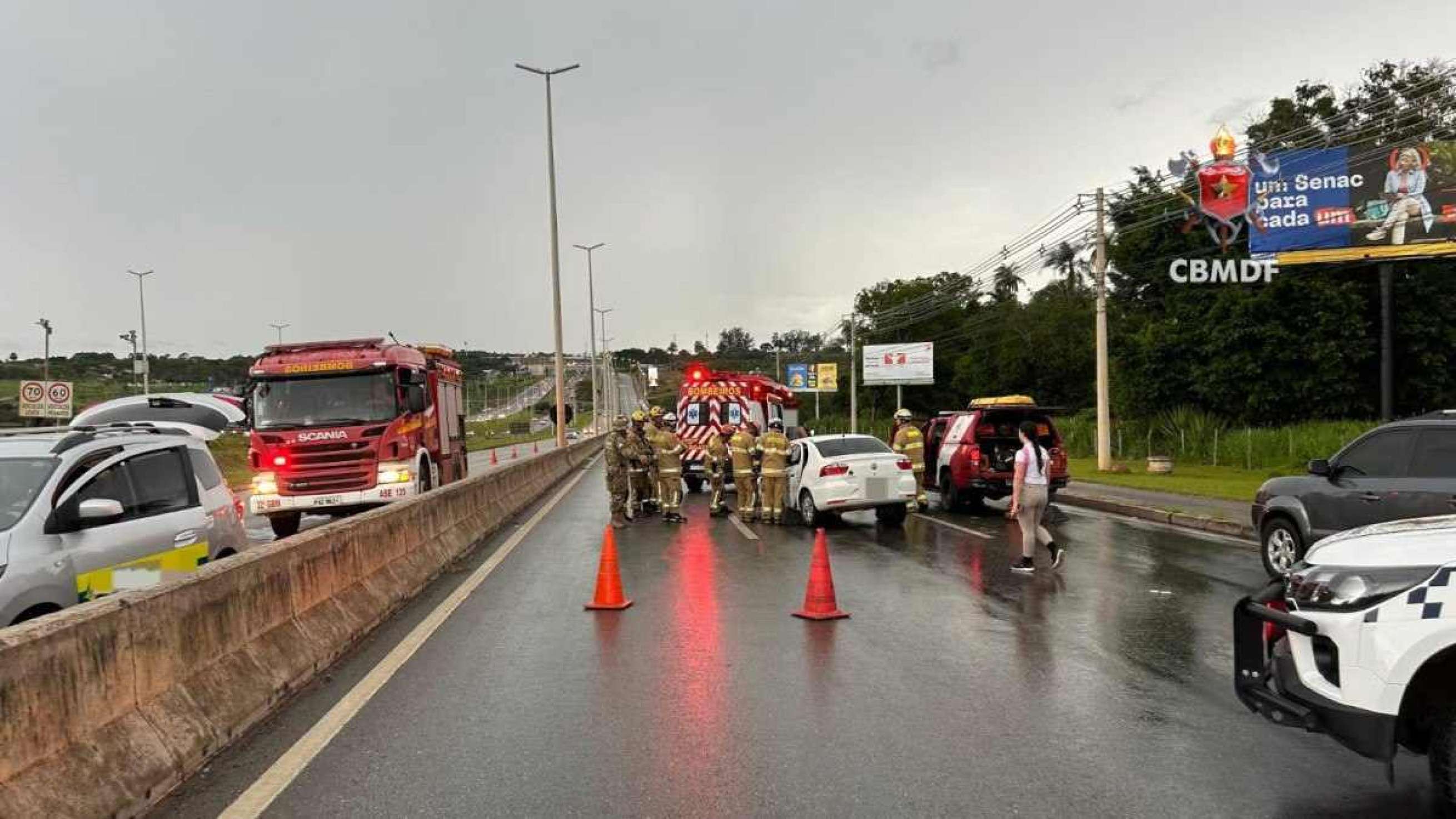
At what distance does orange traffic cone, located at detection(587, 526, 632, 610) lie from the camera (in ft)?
30.9

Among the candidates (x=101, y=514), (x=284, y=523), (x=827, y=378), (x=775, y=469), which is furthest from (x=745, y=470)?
(x=827, y=378)

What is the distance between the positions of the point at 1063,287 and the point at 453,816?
9472cm

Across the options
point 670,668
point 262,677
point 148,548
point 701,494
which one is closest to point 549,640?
point 670,668

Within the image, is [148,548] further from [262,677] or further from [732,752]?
[732,752]

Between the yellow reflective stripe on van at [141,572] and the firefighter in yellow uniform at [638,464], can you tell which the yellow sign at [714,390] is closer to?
the firefighter in yellow uniform at [638,464]

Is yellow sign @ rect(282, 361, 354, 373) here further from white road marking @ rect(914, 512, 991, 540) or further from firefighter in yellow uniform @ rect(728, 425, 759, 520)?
white road marking @ rect(914, 512, 991, 540)

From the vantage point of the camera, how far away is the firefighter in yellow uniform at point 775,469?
54.8ft

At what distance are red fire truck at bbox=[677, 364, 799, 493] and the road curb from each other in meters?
7.68

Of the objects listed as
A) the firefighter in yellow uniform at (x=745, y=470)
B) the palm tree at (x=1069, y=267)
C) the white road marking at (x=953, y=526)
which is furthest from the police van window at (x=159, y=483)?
the palm tree at (x=1069, y=267)

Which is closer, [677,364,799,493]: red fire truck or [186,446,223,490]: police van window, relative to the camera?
[186,446,223,490]: police van window

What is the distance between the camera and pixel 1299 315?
121 ft

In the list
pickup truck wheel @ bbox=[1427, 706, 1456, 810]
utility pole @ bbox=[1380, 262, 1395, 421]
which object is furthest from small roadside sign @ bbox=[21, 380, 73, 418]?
utility pole @ bbox=[1380, 262, 1395, 421]

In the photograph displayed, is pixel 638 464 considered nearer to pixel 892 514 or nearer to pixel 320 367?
pixel 892 514

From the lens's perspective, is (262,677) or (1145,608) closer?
(262,677)
